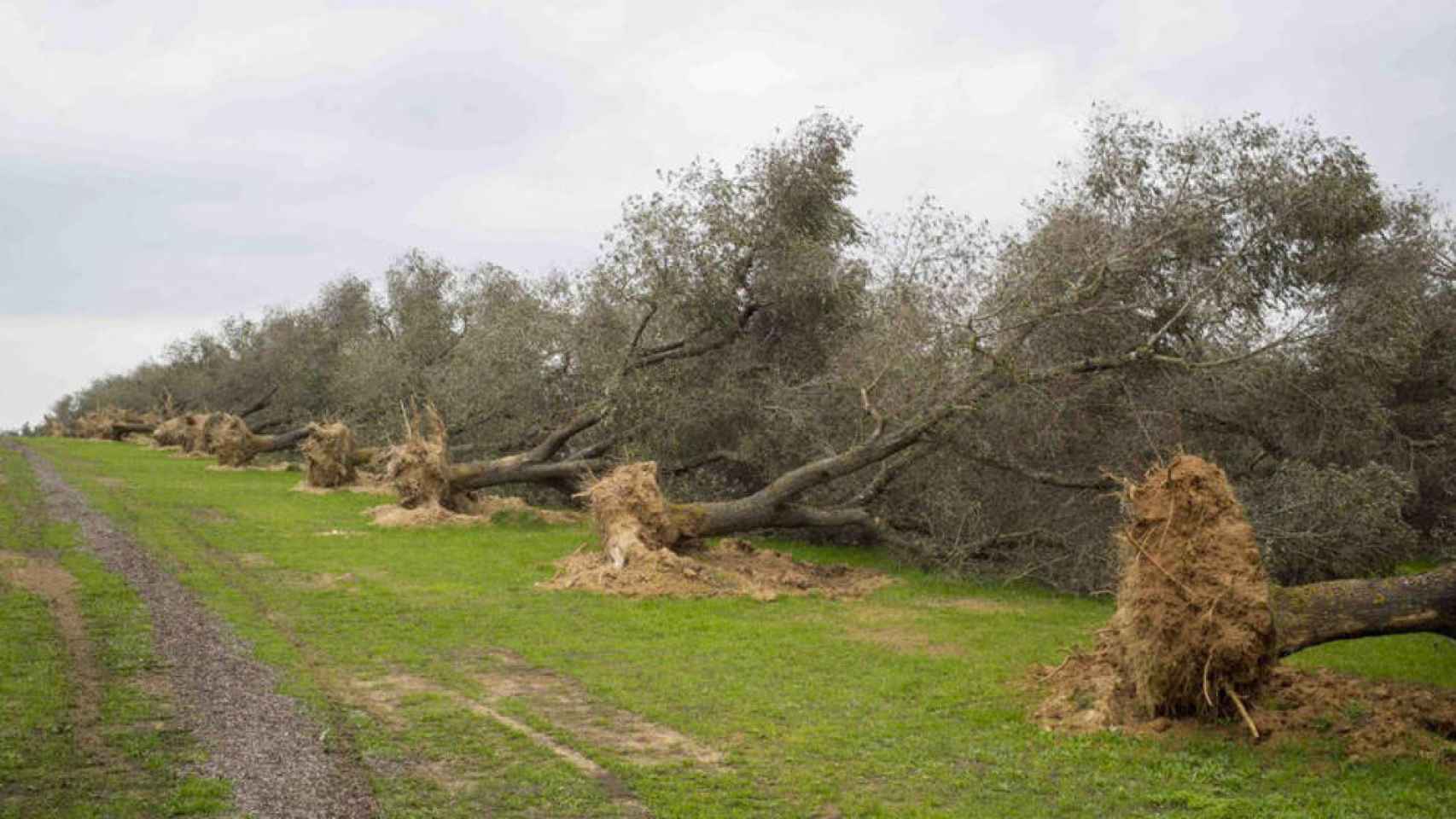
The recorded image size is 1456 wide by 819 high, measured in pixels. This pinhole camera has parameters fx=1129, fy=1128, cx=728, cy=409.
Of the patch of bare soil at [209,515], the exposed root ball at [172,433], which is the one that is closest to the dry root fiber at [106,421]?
the exposed root ball at [172,433]

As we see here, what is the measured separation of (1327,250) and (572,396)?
1512 centimetres

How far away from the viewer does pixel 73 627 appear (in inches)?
443

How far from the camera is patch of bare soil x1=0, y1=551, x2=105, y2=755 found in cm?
786

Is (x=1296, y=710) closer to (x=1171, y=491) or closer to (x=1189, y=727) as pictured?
(x=1189, y=727)

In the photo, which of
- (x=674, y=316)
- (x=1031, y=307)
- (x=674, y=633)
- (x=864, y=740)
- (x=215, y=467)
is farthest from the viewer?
(x=215, y=467)

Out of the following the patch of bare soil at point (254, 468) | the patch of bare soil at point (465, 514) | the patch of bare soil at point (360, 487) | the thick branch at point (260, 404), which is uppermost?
the thick branch at point (260, 404)

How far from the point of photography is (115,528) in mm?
19578

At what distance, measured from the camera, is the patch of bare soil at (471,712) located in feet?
22.6

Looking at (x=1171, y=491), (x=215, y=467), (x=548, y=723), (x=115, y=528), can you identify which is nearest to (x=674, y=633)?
(x=548, y=723)

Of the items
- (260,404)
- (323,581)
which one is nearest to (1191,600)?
(323,581)

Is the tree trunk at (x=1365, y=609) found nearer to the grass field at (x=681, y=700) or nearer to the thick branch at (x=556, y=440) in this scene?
the grass field at (x=681, y=700)

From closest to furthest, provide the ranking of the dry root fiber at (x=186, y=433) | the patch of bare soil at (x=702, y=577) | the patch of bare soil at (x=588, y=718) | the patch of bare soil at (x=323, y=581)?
the patch of bare soil at (x=588, y=718)
the patch of bare soil at (x=323, y=581)
the patch of bare soil at (x=702, y=577)
the dry root fiber at (x=186, y=433)

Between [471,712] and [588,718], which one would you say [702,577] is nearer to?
[588,718]

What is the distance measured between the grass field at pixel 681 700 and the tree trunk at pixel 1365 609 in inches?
37.1
